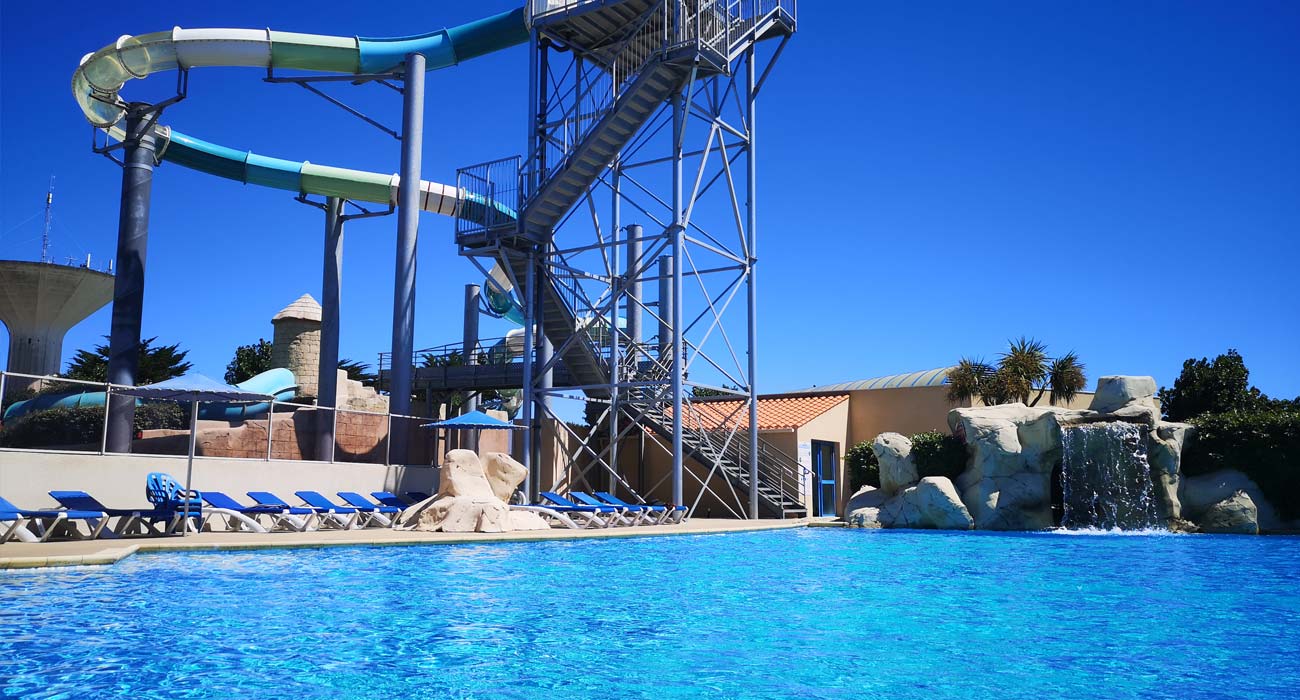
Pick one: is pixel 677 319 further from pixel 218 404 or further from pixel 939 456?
pixel 218 404

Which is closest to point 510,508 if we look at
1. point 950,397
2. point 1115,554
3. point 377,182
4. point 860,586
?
point 860,586

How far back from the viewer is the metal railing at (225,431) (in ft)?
46.2

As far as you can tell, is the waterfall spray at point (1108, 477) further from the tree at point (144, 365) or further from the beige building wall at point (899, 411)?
the tree at point (144, 365)

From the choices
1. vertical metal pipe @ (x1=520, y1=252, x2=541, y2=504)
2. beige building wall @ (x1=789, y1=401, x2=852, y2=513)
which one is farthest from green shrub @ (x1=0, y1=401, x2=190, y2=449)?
beige building wall @ (x1=789, y1=401, x2=852, y2=513)

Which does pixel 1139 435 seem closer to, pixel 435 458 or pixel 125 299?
pixel 435 458

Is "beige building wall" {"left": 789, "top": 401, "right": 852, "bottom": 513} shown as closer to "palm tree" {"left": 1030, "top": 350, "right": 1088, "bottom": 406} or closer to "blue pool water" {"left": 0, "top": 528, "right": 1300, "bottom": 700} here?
"palm tree" {"left": 1030, "top": 350, "right": 1088, "bottom": 406}

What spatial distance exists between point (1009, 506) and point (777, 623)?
1420 centimetres

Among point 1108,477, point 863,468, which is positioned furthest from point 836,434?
point 1108,477

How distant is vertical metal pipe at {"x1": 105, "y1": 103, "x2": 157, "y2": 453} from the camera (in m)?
19.6

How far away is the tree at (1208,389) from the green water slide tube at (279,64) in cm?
1854

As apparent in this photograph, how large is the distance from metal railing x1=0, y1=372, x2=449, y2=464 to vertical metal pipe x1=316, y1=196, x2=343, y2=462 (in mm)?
1701

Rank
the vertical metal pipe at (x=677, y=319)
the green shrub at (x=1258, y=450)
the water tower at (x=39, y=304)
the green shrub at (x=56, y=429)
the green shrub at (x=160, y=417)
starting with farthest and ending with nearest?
the water tower at (x=39, y=304) → the green shrub at (x=1258, y=450) → the vertical metal pipe at (x=677, y=319) → the green shrub at (x=160, y=417) → the green shrub at (x=56, y=429)

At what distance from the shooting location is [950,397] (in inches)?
1033

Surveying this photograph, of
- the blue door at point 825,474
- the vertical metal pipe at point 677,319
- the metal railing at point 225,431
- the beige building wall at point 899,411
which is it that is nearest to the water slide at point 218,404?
the metal railing at point 225,431
